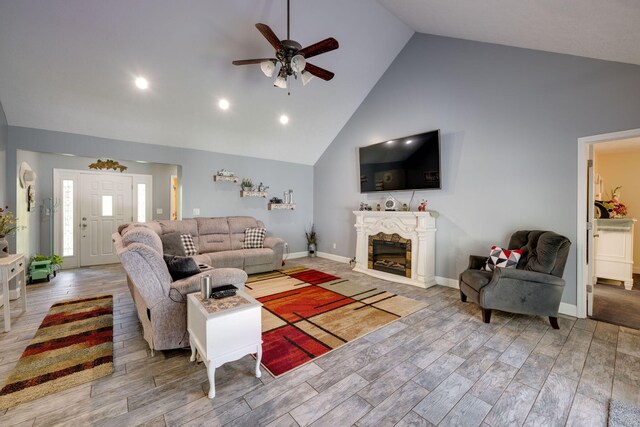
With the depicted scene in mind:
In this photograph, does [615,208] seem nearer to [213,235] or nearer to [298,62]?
[298,62]

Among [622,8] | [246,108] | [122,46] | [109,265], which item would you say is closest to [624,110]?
[622,8]

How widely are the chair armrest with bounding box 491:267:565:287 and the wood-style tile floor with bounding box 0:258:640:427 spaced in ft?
1.66

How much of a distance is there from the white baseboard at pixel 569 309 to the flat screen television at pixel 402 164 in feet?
6.92

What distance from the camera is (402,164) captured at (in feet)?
15.0

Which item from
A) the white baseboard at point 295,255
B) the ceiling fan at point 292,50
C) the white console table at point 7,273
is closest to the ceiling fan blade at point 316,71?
the ceiling fan at point 292,50

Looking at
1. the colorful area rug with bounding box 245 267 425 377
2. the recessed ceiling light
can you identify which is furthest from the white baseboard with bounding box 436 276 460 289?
the recessed ceiling light

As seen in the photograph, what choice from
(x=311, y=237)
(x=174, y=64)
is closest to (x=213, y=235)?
(x=311, y=237)

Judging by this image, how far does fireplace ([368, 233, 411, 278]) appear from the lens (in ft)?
14.6

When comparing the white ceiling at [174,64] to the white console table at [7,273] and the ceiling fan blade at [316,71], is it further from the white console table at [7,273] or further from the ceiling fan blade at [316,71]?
the white console table at [7,273]

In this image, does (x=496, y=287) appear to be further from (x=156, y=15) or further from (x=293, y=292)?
(x=156, y=15)

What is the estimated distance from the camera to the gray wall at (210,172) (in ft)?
13.2

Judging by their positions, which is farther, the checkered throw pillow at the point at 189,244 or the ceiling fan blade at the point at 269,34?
the checkered throw pillow at the point at 189,244

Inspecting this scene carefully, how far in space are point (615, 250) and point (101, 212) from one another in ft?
32.2

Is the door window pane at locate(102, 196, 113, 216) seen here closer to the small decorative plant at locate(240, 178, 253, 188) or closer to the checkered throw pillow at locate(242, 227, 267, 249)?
the small decorative plant at locate(240, 178, 253, 188)
